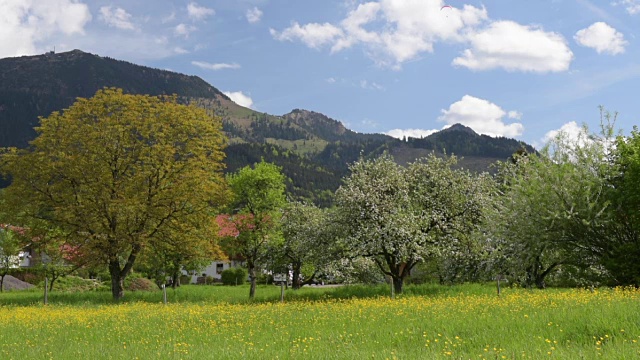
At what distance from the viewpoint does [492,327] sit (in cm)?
1429

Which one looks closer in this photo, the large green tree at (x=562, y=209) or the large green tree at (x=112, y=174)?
the large green tree at (x=562, y=209)

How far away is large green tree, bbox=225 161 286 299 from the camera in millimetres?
44312

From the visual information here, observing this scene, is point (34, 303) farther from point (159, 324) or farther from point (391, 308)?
point (391, 308)

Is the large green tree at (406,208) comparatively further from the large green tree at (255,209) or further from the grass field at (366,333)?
the large green tree at (255,209)

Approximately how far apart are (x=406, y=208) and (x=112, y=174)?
21.0 metres

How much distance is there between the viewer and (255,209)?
148 ft

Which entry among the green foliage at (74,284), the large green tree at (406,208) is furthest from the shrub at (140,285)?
the large green tree at (406,208)

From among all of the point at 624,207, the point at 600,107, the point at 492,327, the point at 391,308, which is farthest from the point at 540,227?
the point at 492,327

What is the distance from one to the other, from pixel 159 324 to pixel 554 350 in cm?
1479

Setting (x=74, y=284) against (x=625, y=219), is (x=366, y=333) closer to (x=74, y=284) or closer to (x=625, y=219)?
(x=625, y=219)

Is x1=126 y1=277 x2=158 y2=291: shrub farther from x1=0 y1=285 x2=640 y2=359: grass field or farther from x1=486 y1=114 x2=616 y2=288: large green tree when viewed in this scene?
x1=486 y1=114 x2=616 y2=288: large green tree

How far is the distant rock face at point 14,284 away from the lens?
6695cm

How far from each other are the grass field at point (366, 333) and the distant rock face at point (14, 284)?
50755 mm

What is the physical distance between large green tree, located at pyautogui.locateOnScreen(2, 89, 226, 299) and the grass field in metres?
13.8
